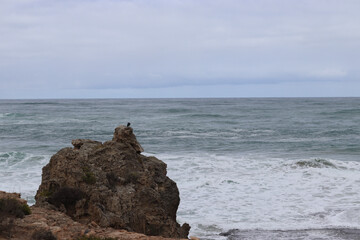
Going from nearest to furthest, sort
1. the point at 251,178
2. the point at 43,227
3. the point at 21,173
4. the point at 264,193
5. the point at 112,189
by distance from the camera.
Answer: the point at 43,227
the point at 112,189
the point at 264,193
the point at 251,178
the point at 21,173

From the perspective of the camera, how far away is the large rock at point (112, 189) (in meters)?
8.36

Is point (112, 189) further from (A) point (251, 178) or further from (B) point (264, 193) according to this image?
(A) point (251, 178)

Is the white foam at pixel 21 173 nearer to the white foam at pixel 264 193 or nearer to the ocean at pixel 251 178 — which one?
the ocean at pixel 251 178

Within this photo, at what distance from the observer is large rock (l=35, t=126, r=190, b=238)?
836 centimetres

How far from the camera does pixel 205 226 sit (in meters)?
12.6

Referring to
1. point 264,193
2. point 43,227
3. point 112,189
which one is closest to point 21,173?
point 264,193

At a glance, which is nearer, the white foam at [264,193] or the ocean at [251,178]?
the ocean at [251,178]

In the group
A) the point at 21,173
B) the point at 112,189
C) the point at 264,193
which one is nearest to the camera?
the point at 112,189

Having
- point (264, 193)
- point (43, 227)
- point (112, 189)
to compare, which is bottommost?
point (264, 193)

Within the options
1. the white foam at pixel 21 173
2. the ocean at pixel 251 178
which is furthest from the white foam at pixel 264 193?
the white foam at pixel 21 173

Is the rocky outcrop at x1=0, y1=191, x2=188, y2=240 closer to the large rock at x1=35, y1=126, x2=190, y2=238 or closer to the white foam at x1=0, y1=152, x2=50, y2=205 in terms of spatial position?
the large rock at x1=35, y1=126, x2=190, y2=238

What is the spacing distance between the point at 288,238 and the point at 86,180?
5661mm

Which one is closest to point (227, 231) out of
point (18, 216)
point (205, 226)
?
point (205, 226)

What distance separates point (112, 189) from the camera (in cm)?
903
